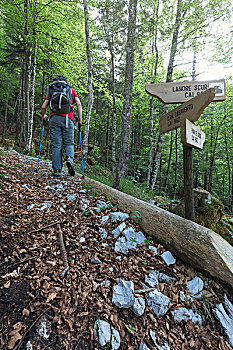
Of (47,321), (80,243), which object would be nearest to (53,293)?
(47,321)

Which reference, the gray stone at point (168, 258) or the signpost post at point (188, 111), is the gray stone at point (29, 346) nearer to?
the gray stone at point (168, 258)

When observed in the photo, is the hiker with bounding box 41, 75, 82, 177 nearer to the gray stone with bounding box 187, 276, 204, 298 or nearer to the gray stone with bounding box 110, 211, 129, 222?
the gray stone with bounding box 110, 211, 129, 222

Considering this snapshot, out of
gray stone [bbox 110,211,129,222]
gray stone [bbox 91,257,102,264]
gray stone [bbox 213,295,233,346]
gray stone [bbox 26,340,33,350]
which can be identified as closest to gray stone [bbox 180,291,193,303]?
gray stone [bbox 213,295,233,346]

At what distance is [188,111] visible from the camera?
296 cm

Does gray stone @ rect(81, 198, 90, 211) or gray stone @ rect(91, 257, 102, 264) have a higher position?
gray stone @ rect(81, 198, 90, 211)

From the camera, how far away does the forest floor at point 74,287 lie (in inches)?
64.6

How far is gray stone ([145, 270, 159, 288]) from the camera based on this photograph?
238 cm

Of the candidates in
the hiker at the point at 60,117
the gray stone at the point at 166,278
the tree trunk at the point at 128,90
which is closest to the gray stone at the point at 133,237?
the gray stone at the point at 166,278

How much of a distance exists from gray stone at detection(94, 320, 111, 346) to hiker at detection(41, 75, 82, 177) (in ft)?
12.0

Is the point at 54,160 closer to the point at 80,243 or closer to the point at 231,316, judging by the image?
the point at 80,243

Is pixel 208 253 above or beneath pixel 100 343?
above

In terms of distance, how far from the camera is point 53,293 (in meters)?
1.90

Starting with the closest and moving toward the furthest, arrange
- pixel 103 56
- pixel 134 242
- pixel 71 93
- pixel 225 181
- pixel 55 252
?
1. pixel 55 252
2. pixel 134 242
3. pixel 71 93
4. pixel 103 56
5. pixel 225 181

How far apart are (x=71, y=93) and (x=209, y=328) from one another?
563 centimetres
